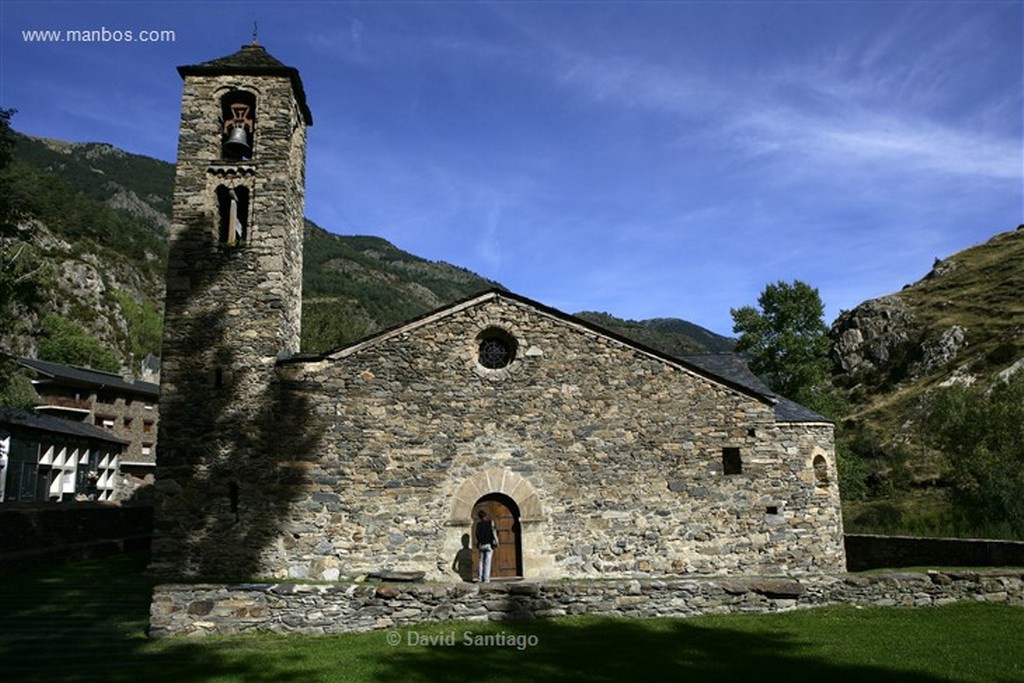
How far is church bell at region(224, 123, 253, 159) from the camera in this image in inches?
643

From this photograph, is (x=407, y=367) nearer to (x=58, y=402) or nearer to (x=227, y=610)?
(x=227, y=610)

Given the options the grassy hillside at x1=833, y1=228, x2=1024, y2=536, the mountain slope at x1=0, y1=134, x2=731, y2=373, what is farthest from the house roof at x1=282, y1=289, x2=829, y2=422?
the grassy hillside at x1=833, y1=228, x2=1024, y2=536

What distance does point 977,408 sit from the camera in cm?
3328

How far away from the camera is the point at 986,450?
29.2 meters

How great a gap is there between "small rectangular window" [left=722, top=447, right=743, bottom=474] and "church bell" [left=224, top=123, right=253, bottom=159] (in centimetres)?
1372

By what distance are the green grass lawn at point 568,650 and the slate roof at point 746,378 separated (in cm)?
501

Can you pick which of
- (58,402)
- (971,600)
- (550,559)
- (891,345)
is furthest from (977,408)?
(58,402)

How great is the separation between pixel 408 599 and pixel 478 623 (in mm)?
1259

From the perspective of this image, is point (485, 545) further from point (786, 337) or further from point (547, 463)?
point (786, 337)

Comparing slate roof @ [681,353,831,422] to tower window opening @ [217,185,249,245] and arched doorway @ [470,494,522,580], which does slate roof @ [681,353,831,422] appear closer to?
arched doorway @ [470,494,522,580]

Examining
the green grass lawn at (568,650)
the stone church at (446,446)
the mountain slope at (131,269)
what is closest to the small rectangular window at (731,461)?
the stone church at (446,446)

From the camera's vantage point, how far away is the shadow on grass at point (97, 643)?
343 inches

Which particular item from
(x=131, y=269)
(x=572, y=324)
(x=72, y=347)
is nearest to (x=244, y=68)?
(x=572, y=324)

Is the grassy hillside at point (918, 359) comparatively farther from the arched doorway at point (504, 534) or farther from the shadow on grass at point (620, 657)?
the shadow on grass at point (620, 657)
